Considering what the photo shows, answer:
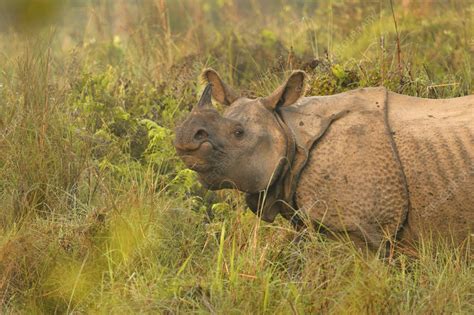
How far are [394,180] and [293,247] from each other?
697 mm

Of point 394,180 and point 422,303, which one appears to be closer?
point 422,303

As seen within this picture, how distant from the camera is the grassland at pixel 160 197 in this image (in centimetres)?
507

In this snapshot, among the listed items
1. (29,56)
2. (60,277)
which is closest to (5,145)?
(29,56)

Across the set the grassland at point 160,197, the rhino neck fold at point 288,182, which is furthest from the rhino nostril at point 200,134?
the grassland at point 160,197

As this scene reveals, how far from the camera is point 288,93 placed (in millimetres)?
5621

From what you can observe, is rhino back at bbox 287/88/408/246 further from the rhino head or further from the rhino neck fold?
the rhino head

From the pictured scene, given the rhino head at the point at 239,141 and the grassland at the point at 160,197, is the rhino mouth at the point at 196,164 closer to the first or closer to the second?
the rhino head at the point at 239,141


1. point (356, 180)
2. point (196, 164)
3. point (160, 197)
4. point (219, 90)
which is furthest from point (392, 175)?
point (160, 197)

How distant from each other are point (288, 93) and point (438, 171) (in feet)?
2.90

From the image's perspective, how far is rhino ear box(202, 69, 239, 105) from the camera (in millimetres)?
5859

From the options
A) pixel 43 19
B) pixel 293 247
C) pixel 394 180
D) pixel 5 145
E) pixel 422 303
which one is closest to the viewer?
pixel 43 19

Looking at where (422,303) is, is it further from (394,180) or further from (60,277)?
(60,277)

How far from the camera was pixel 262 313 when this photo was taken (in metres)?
4.99

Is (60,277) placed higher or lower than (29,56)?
lower
